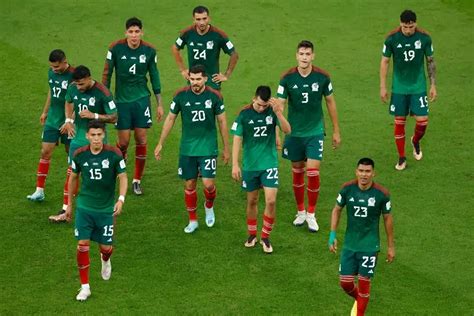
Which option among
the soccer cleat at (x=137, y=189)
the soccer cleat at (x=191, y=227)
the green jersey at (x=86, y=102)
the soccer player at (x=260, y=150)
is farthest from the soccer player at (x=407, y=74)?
the green jersey at (x=86, y=102)

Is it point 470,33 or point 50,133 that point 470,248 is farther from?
point 470,33

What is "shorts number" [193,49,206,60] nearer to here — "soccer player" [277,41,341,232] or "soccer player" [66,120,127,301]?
"soccer player" [277,41,341,232]

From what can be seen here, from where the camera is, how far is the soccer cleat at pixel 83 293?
683 inches

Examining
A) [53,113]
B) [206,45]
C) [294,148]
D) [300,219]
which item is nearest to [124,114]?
[53,113]

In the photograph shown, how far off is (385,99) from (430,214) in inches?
93.9

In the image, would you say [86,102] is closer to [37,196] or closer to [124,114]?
[124,114]

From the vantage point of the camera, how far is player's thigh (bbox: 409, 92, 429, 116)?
2144cm

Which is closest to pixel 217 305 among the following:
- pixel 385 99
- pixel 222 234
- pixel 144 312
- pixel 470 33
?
pixel 144 312

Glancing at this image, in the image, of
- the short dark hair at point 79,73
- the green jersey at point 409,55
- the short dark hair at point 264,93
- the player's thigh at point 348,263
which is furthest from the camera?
the green jersey at point 409,55

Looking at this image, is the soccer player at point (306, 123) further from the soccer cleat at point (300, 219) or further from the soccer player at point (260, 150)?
the soccer player at point (260, 150)

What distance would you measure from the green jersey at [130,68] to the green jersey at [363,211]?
5.11 meters

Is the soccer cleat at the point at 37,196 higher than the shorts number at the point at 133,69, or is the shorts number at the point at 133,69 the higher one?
the shorts number at the point at 133,69

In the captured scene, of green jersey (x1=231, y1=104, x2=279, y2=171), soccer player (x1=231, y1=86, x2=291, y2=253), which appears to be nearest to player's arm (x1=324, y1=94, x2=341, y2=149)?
soccer player (x1=231, y1=86, x2=291, y2=253)

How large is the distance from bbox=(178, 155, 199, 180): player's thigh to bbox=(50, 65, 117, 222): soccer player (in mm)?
1181
